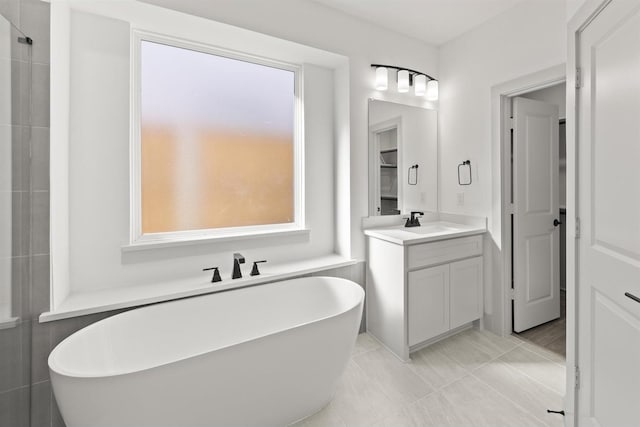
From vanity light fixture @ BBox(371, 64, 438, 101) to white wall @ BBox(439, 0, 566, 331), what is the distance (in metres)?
0.16

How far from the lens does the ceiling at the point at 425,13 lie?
2289mm

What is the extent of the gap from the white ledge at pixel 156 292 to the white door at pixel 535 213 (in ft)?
5.42

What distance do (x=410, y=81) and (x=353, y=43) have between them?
2.31ft

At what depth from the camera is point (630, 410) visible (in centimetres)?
107

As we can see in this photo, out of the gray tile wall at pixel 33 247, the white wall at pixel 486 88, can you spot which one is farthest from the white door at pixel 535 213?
the gray tile wall at pixel 33 247

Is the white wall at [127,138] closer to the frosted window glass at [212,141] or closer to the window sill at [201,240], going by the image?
the window sill at [201,240]

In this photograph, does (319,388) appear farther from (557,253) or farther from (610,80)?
(557,253)

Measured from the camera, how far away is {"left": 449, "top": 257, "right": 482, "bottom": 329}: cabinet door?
2.40m

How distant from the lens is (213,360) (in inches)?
49.7

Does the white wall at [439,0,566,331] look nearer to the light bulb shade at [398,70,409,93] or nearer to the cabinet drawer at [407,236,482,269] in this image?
the cabinet drawer at [407,236,482,269]

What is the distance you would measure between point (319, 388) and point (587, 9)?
88.4 inches

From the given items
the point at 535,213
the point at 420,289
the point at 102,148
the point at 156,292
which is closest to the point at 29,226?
the point at 102,148

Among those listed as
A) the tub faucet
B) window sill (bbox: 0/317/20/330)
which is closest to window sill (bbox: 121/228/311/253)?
the tub faucet

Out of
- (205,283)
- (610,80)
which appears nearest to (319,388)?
(205,283)
